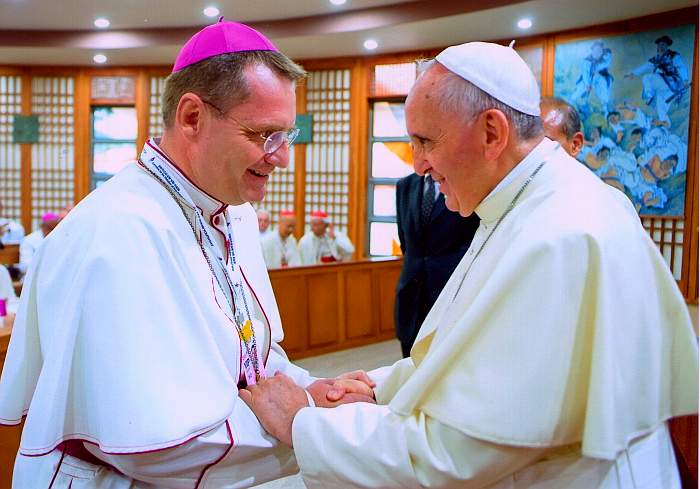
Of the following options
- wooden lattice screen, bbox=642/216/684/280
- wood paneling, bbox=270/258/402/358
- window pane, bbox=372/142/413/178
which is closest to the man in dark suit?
wood paneling, bbox=270/258/402/358

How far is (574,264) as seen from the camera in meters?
1.47

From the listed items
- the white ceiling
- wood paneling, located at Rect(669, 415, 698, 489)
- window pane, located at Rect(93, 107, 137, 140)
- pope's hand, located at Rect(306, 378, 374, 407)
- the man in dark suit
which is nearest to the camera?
pope's hand, located at Rect(306, 378, 374, 407)

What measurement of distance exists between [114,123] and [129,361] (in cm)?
1275

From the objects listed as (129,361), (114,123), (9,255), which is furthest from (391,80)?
(129,361)

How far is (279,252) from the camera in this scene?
32.3ft

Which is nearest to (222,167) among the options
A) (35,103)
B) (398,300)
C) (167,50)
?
(398,300)

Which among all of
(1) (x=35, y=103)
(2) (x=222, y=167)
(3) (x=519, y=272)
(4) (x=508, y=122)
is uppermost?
(1) (x=35, y=103)

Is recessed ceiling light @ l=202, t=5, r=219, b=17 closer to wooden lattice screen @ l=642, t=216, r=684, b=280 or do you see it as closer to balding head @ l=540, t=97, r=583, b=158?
wooden lattice screen @ l=642, t=216, r=684, b=280

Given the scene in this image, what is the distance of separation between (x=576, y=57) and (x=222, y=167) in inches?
342

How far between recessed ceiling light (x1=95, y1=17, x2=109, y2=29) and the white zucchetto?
10098 millimetres

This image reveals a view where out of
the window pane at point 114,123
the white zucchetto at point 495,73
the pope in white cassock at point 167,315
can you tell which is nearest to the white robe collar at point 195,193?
the pope in white cassock at point 167,315

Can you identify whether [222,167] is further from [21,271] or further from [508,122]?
[21,271]

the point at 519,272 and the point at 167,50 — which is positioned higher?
the point at 167,50

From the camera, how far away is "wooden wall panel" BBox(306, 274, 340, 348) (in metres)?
7.88
